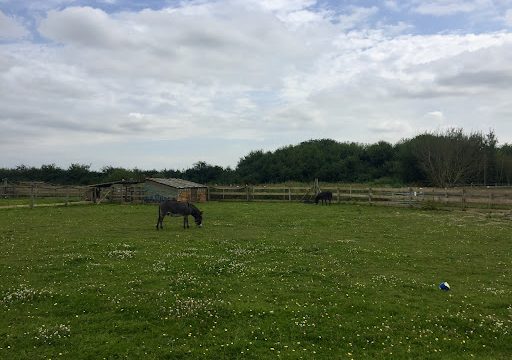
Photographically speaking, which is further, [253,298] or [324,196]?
[324,196]

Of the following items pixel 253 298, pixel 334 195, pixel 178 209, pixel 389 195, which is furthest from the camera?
pixel 334 195

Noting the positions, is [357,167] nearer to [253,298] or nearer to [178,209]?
[178,209]

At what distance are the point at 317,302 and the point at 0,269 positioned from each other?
9.89m

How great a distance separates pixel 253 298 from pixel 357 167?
7496 centimetres

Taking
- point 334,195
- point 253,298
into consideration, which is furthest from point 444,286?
point 334,195

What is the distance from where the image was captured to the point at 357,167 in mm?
82188

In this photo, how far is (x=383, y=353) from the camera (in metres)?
7.44

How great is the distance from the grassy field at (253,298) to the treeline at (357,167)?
4397 centimetres

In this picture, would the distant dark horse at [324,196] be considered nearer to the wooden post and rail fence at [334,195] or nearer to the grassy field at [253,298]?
the wooden post and rail fence at [334,195]

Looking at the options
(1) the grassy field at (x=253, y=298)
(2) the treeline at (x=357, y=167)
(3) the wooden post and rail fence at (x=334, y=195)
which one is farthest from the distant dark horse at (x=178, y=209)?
(2) the treeline at (x=357, y=167)

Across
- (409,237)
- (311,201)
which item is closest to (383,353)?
(409,237)

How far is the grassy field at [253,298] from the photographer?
304 inches

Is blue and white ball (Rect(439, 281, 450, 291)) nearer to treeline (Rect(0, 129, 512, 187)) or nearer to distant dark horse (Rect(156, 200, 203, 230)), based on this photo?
distant dark horse (Rect(156, 200, 203, 230))

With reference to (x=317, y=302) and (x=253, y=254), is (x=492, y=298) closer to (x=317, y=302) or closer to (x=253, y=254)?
(x=317, y=302)
